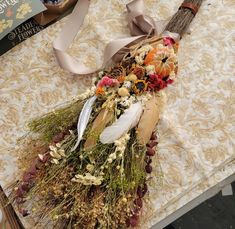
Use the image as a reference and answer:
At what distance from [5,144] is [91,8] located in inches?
19.7

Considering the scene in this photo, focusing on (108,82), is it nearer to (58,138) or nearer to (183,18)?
(58,138)

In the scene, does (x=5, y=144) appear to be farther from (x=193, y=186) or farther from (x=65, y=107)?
(x=193, y=186)

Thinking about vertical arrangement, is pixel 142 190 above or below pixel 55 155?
below

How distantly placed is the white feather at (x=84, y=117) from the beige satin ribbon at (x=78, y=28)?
163mm

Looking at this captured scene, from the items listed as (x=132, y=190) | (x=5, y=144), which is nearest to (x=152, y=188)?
(x=132, y=190)

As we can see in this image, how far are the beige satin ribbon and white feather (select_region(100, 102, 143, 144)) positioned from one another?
0.22 meters

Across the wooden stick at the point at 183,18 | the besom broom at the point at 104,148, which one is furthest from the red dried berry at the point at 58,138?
the wooden stick at the point at 183,18

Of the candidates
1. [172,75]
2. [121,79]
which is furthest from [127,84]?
[172,75]

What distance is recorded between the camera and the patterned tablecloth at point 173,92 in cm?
125

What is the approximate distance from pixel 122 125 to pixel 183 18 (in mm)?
421

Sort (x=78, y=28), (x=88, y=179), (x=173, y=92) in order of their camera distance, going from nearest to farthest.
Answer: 1. (x=88, y=179)
2. (x=173, y=92)
3. (x=78, y=28)

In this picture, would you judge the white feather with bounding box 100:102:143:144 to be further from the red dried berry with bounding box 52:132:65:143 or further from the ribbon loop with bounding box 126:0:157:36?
the ribbon loop with bounding box 126:0:157:36

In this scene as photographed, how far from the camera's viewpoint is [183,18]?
143 centimetres

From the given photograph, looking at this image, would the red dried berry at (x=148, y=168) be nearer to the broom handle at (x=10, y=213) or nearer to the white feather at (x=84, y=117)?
the white feather at (x=84, y=117)
